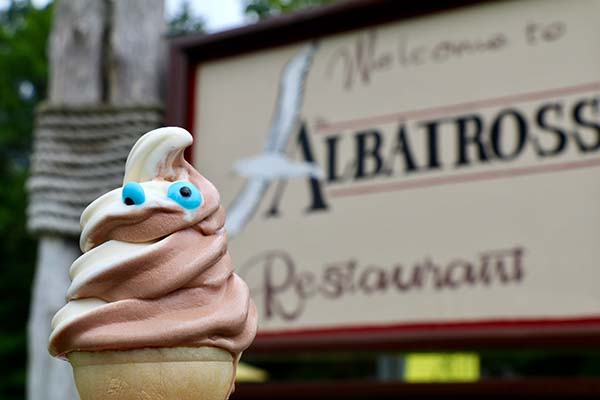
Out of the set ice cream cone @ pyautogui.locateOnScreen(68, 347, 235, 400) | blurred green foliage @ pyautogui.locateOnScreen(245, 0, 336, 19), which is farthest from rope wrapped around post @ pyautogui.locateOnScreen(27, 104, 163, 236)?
Answer: blurred green foliage @ pyautogui.locateOnScreen(245, 0, 336, 19)

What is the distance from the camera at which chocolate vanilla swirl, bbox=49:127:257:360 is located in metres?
1.79

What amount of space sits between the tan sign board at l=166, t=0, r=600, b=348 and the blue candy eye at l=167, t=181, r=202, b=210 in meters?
2.04

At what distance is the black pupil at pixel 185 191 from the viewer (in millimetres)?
1897

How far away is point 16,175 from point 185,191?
1122cm

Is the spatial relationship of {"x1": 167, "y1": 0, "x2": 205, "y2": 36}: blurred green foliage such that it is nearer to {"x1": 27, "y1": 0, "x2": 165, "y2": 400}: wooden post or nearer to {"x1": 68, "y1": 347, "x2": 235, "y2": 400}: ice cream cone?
{"x1": 27, "y1": 0, "x2": 165, "y2": 400}: wooden post

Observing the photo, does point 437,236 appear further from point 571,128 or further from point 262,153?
point 262,153

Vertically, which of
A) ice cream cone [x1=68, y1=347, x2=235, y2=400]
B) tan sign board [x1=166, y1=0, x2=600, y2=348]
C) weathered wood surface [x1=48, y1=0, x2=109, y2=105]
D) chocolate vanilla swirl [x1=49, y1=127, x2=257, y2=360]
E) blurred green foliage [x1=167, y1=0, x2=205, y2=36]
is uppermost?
blurred green foliage [x1=167, y1=0, x2=205, y2=36]

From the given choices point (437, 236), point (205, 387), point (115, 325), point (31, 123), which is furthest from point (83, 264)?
point (31, 123)

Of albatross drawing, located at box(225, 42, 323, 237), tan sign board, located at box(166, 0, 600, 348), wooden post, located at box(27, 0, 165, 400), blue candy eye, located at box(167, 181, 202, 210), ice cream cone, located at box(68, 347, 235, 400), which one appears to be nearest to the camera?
ice cream cone, located at box(68, 347, 235, 400)

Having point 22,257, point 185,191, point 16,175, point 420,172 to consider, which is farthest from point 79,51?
point 22,257

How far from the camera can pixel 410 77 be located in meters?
4.13

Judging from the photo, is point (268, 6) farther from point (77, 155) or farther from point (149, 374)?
point (149, 374)

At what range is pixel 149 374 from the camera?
176 cm

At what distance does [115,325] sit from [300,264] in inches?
96.1
